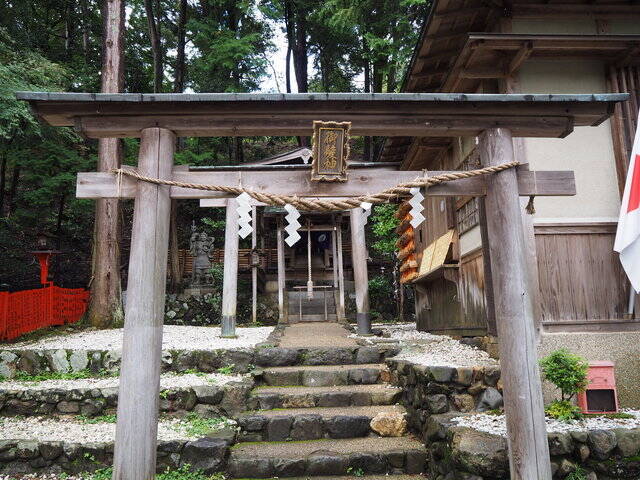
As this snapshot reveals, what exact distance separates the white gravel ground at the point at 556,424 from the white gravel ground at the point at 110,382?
375 centimetres

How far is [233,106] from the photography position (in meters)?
4.29

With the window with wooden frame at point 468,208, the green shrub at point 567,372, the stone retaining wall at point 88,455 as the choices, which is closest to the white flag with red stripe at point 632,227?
the green shrub at point 567,372

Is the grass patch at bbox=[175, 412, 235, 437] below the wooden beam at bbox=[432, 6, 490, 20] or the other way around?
below

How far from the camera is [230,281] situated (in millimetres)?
11188

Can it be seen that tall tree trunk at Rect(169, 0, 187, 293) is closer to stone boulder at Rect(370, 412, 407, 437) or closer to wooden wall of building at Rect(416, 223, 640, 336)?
stone boulder at Rect(370, 412, 407, 437)

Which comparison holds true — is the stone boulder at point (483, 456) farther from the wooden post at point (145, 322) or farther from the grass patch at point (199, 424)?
the grass patch at point (199, 424)

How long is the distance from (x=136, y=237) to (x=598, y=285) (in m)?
5.82

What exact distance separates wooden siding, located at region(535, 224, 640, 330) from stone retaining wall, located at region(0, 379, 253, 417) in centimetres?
457

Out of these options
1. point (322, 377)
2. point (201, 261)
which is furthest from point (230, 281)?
point (201, 261)

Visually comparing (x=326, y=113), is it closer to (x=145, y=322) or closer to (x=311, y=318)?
(x=145, y=322)

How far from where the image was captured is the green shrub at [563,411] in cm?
519

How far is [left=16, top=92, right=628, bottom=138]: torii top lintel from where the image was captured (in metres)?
4.19

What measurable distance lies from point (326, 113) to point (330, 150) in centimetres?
38

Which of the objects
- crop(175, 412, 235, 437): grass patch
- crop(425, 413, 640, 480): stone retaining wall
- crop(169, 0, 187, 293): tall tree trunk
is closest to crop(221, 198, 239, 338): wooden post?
crop(175, 412, 235, 437): grass patch
